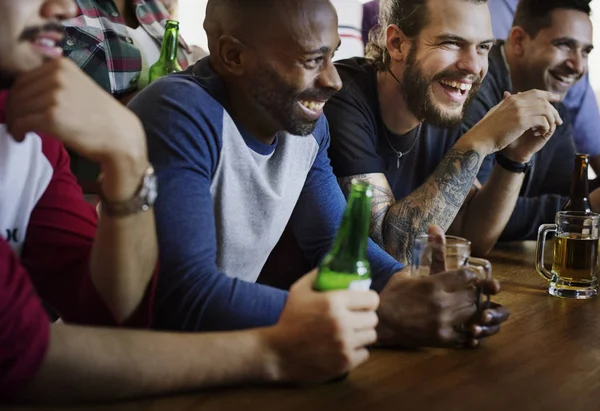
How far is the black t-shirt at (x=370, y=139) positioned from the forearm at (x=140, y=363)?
94 cm

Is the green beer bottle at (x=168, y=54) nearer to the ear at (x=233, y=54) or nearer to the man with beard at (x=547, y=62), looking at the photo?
the ear at (x=233, y=54)

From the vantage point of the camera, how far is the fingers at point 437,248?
116 centimetres

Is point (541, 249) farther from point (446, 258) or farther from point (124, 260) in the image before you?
point (124, 260)

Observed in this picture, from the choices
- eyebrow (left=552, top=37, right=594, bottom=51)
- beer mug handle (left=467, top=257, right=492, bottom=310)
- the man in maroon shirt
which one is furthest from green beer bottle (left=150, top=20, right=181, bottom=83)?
eyebrow (left=552, top=37, right=594, bottom=51)

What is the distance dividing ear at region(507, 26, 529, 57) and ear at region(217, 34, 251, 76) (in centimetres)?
161

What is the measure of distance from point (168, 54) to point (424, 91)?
26.7 inches

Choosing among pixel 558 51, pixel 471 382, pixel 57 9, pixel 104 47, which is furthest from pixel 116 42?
pixel 558 51

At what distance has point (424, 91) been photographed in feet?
6.53

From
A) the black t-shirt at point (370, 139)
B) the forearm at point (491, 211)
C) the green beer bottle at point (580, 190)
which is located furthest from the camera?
the forearm at point (491, 211)

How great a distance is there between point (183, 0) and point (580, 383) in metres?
2.69

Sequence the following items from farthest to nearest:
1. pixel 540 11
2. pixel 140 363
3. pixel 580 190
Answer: pixel 540 11 → pixel 580 190 → pixel 140 363

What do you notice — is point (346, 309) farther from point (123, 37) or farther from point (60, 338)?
point (123, 37)

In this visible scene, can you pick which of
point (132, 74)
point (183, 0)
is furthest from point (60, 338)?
point (183, 0)

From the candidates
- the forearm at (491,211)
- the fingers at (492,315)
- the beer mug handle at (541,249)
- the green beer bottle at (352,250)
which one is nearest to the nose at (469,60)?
the forearm at (491,211)
